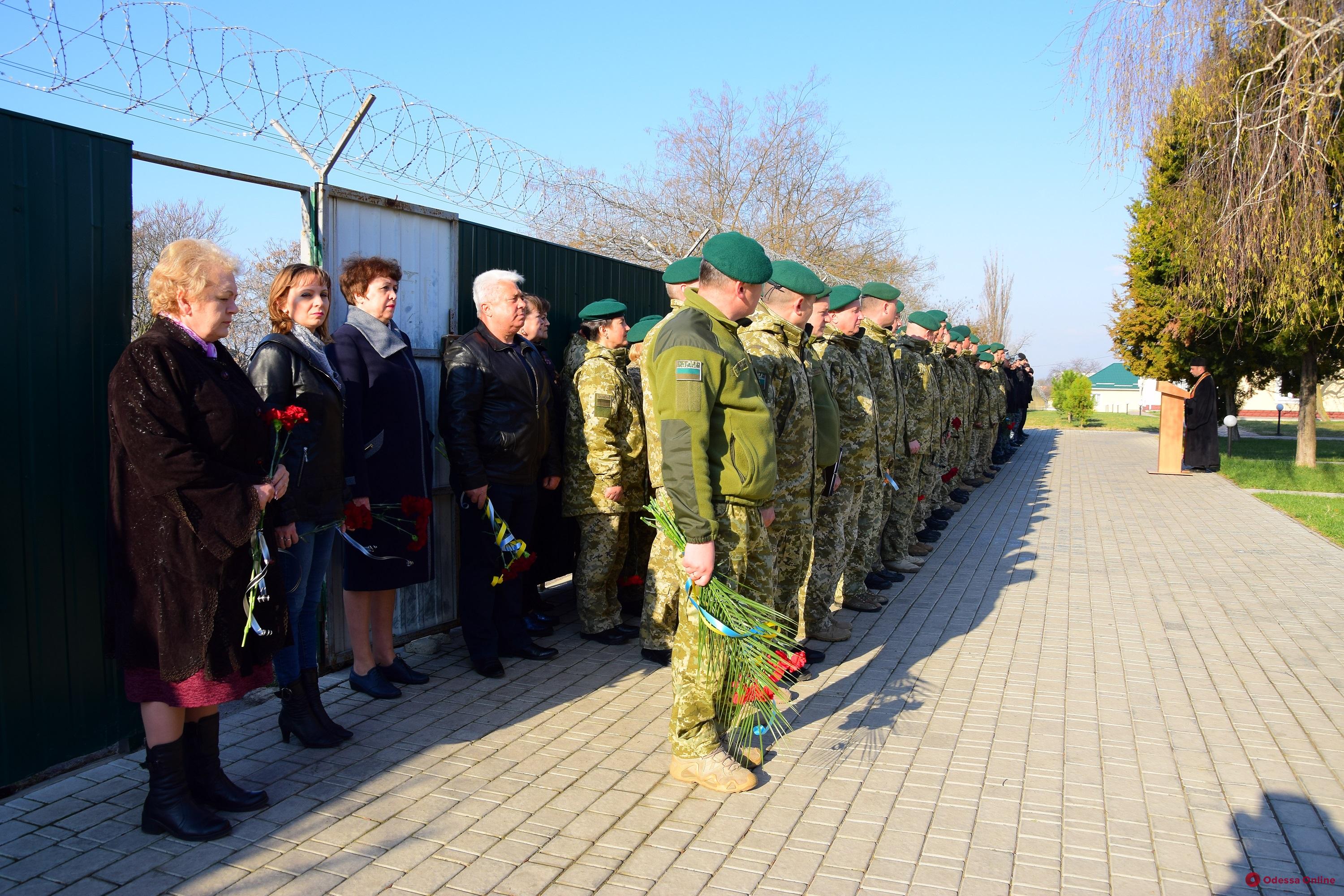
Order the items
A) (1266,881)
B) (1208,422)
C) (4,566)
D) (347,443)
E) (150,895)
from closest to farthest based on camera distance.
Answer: (150,895), (1266,881), (4,566), (347,443), (1208,422)

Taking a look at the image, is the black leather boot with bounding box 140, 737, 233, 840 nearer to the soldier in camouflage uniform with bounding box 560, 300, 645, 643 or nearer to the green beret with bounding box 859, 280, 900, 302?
the soldier in camouflage uniform with bounding box 560, 300, 645, 643

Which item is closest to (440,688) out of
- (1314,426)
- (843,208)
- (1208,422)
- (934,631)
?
(934,631)

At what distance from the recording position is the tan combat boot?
3744mm

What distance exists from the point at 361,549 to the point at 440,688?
0.96 meters

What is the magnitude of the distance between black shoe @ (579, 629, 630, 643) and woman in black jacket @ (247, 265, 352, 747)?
1.98m

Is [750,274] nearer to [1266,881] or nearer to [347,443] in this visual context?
[347,443]

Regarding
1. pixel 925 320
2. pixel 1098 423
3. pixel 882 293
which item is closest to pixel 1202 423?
pixel 925 320

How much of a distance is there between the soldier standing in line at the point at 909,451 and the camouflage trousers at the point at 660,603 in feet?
10.9

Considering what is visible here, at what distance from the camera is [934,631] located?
6262mm

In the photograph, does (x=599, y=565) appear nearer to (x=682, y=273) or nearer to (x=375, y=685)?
(x=375, y=685)

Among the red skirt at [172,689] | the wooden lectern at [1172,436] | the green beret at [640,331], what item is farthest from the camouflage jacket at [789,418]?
the wooden lectern at [1172,436]

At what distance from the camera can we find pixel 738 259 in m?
3.77

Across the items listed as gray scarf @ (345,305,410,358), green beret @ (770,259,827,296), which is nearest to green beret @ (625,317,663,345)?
green beret @ (770,259,827,296)

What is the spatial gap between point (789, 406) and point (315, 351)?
7.20ft
